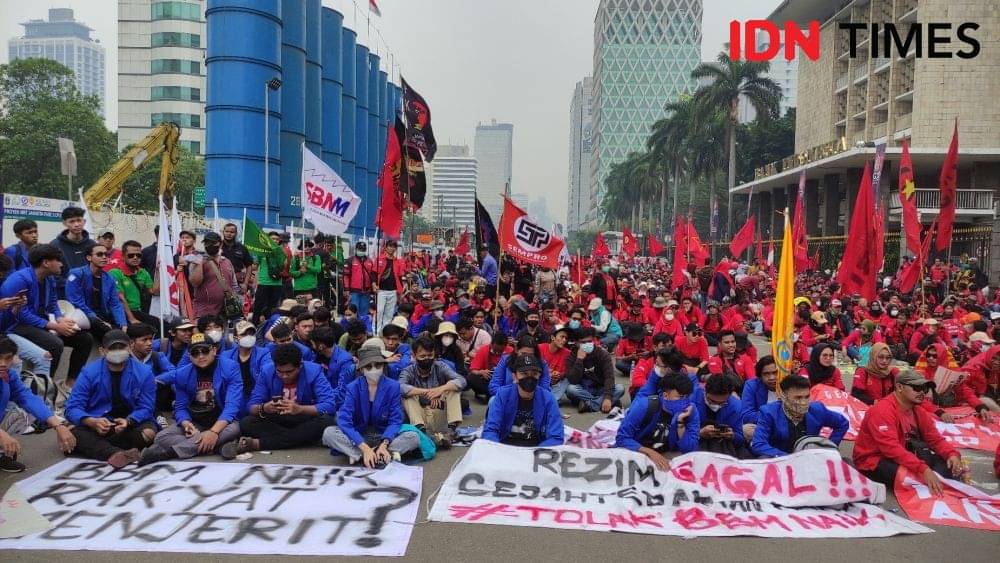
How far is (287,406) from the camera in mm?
7094

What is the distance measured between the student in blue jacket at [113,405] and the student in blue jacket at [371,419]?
163cm

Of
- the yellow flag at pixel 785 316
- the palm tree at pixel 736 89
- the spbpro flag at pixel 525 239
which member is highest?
the palm tree at pixel 736 89

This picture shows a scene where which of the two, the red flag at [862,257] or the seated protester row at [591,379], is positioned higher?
the red flag at [862,257]

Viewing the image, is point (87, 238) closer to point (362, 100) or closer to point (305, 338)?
point (305, 338)

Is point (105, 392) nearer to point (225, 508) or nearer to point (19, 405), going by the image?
point (19, 405)

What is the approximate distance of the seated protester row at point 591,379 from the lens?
31.0ft

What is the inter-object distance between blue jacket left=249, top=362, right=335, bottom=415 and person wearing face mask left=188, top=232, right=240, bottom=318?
3.20 metres

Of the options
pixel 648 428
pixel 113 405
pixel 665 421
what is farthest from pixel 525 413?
pixel 113 405

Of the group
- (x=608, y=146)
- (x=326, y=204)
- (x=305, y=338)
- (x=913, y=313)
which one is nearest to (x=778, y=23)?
(x=913, y=313)

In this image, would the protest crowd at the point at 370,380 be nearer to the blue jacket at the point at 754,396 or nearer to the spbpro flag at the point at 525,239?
the blue jacket at the point at 754,396

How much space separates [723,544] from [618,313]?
1148 cm

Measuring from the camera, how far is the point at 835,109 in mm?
47438

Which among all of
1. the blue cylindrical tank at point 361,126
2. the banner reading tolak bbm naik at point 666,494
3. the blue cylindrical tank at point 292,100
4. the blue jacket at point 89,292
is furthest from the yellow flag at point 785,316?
the blue cylindrical tank at point 361,126

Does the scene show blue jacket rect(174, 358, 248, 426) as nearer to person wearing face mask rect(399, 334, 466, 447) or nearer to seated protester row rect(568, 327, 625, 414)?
person wearing face mask rect(399, 334, 466, 447)
